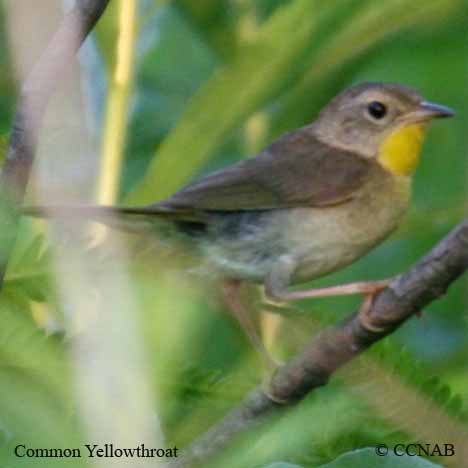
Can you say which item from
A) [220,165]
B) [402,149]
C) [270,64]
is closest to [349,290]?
[270,64]

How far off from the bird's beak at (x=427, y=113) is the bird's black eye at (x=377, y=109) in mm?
118

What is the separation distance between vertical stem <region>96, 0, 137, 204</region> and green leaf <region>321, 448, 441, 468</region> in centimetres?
72

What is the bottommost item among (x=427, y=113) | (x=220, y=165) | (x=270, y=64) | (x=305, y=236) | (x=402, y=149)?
(x=220, y=165)

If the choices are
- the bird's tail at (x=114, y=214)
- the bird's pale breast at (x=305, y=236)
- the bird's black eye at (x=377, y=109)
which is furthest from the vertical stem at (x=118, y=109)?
the bird's black eye at (x=377, y=109)

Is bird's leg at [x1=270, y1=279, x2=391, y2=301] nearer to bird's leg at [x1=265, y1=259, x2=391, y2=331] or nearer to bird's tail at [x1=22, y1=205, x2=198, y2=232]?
bird's leg at [x1=265, y1=259, x2=391, y2=331]

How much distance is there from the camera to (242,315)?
214cm

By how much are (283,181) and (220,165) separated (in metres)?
0.51

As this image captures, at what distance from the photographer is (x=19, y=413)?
131 centimetres

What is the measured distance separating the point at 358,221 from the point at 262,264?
0.70ft

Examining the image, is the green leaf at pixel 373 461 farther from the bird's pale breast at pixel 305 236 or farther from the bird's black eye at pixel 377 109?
the bird's black eye at pixel 377 109

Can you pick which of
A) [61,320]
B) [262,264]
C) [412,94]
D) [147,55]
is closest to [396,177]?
[412,94]

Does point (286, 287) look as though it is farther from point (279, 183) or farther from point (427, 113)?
point (427, 113)

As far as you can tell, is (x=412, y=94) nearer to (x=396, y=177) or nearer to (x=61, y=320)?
(x=396, y=177)

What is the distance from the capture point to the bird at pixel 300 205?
2.46 meters
